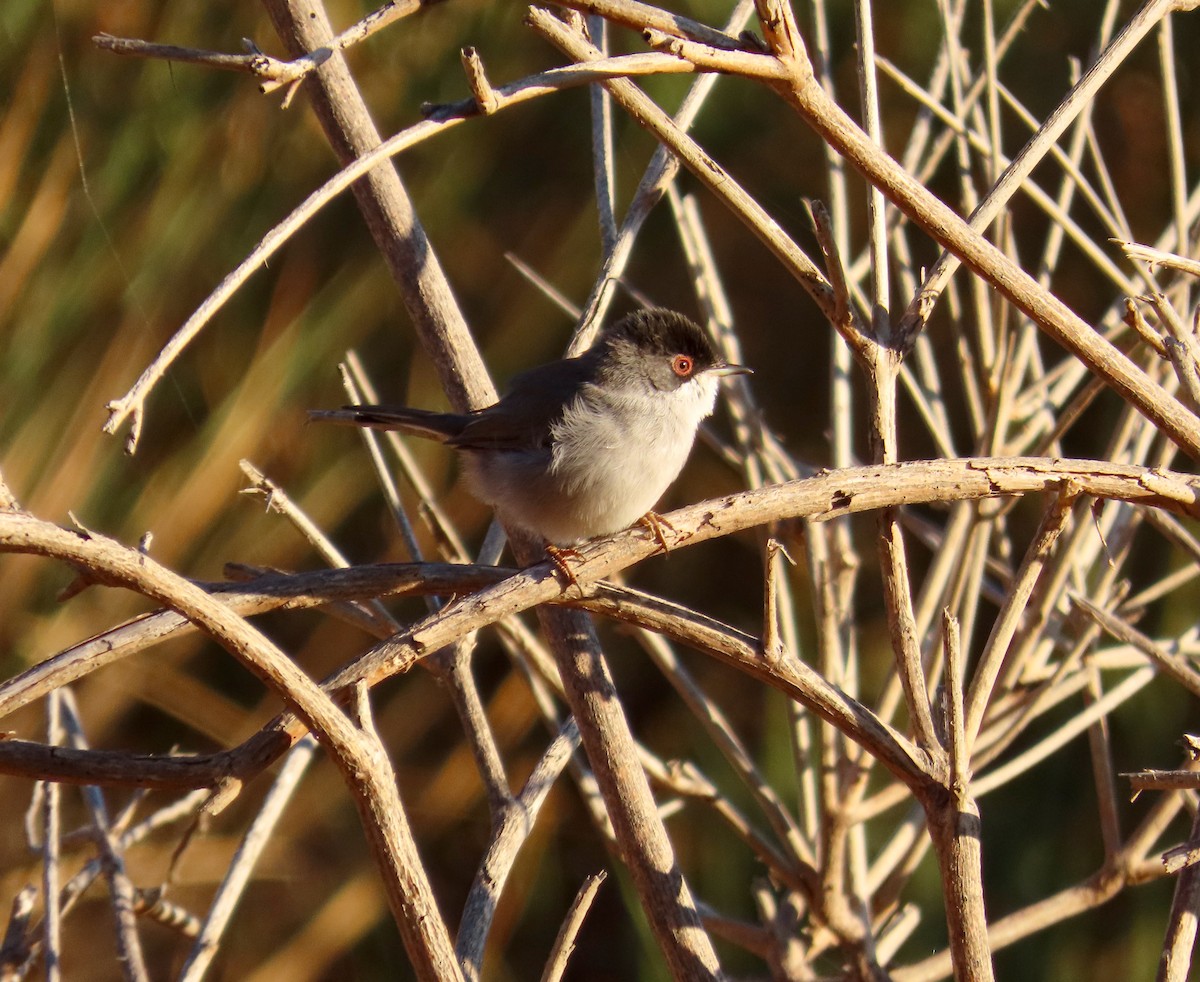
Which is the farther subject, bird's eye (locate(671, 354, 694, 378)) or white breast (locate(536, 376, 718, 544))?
bird's eye (locate(671, 354, 694, 378))

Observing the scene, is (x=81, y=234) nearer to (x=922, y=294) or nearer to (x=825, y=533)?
(x=825, y=533)

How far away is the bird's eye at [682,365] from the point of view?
310 cm

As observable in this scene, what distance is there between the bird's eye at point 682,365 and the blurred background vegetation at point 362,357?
4.05 feet

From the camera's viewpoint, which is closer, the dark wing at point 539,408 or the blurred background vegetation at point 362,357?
the dark wing at point 539,408

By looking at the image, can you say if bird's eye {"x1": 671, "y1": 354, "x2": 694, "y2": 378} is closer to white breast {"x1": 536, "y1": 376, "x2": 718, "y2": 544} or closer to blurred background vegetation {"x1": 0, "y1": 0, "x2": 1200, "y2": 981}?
white breast {"x1": 536, "y1": 376, "x2": 718, "y2": 544}

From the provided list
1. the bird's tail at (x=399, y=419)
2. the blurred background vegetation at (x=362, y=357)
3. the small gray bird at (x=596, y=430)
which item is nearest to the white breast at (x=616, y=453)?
the small gray bird at (x=596, y=430)

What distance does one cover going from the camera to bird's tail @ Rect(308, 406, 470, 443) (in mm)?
2674

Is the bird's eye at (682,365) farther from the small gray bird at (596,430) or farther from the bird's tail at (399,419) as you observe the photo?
the bird's tail at (399,419)

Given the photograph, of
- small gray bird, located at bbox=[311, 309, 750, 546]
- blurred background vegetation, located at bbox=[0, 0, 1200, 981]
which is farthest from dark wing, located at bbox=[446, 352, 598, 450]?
blurred background vegetation, located at bbox=[0, 0, 1200, 981]

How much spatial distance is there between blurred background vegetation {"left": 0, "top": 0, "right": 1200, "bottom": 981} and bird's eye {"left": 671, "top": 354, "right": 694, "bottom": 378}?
123 centimetres

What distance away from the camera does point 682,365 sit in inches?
123

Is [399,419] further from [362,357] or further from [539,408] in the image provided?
[362,357]

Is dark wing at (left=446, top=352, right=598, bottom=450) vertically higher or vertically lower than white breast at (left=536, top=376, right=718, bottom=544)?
higher

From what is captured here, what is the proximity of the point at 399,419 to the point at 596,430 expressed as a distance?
20.2 inches
